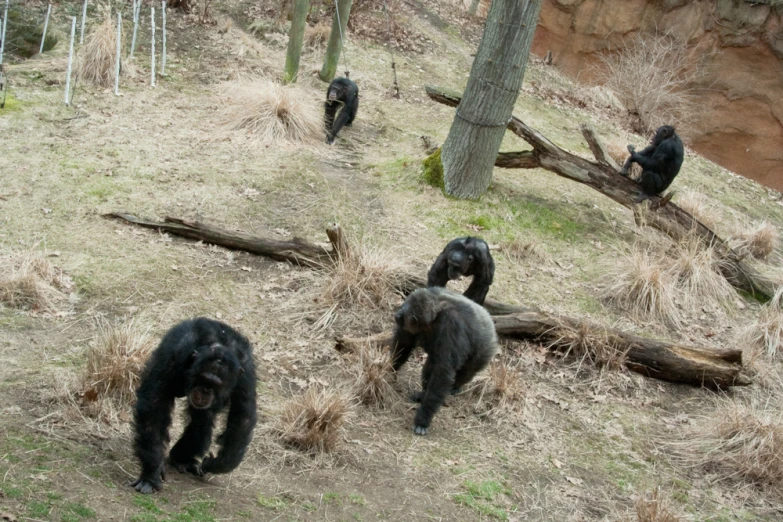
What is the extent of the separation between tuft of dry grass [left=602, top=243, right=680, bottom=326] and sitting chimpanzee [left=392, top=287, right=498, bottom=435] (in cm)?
322

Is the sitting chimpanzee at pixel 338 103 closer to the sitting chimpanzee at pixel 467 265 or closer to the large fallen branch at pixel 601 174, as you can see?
the large fallen branch at pixel 601 174

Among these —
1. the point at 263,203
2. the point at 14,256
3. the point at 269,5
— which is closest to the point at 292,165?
the point at 263,203

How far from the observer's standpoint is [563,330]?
8320 millimetres

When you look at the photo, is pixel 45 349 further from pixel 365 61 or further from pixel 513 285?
pixel 365 61

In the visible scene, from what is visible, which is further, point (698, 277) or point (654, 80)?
point (654, 80)

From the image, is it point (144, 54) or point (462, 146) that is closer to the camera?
point (462, 146)

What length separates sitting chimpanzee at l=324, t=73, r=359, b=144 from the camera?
12.8 metres

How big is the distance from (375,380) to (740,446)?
3641mm

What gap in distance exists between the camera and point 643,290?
31.3 feet

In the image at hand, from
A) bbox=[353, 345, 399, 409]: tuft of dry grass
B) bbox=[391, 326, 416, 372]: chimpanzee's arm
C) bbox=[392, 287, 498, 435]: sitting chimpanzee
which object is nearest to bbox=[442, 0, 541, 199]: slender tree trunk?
bbox=[392, 287, 498, 435]: sitting chimpanzee

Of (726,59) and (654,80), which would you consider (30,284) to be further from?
(726,59)

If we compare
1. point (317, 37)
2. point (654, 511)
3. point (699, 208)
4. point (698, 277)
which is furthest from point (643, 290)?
point (317, 37)

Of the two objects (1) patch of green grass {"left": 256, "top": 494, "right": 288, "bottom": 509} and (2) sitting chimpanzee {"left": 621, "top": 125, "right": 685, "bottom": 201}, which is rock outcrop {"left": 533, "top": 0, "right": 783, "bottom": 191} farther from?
(1) patch of green grass {"left": 256, "top": 494, "right": 288, "bottom": 509}

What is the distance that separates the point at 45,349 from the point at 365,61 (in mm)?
11794
